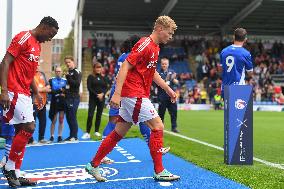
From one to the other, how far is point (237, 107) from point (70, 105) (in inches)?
181

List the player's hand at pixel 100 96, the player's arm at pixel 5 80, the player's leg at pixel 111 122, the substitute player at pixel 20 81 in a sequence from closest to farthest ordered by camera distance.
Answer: the player's arm at pixel 5 80, the substitute player at pixel 20 81, the player's leg at pixel 111 122, the player's hand at pixel 100 96

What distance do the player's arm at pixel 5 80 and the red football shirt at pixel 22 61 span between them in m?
0.07

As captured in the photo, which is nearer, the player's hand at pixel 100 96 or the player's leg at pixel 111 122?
the player's leg at pixel 111 122

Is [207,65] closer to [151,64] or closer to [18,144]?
[151,64]

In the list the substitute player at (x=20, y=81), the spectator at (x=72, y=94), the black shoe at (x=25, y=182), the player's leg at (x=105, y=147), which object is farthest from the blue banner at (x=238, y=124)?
the spectator at (x=72, y=94)

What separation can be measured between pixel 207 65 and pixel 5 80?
32.0 meters

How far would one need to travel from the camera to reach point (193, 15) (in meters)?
35.3

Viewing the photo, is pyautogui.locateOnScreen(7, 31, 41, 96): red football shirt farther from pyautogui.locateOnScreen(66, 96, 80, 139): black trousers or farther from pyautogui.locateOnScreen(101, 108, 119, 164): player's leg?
pyautogui.locateOnScreen(66, 96, 80, 139): black trousers

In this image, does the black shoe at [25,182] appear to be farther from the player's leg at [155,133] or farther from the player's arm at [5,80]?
the player's leg at [155,133]

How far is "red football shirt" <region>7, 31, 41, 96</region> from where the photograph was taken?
15.6 ft

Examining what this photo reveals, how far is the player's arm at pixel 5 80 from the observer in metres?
4.57

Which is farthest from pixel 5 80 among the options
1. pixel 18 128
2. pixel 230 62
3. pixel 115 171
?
pixel 230 62

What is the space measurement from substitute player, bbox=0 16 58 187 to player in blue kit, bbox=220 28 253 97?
351 centimetres

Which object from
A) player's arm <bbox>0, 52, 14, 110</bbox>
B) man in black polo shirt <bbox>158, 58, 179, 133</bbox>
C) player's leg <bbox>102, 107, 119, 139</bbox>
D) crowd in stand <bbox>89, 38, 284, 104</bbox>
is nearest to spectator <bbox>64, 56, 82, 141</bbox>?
man in black polo shirt <bbox>158, 58, 179, 133</bbox>
